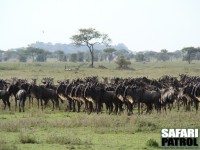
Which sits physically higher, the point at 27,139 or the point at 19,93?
the point at 19,93

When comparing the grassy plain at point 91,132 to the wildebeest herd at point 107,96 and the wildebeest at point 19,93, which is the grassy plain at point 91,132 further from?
the wildebeest at point 19,93

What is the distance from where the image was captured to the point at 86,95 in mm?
27234

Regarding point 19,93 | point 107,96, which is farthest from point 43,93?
point 107,96

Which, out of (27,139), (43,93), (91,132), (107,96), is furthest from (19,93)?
(27,139)

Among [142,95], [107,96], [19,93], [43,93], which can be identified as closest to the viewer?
[142,95]

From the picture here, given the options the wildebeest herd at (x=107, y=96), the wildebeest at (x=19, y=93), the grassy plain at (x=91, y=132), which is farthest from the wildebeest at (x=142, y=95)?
the wildebeest at (x=19, y=93)

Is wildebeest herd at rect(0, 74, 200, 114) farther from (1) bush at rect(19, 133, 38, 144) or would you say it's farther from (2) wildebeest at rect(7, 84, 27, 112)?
(1) bush at rect(19, 133, 38, 144)

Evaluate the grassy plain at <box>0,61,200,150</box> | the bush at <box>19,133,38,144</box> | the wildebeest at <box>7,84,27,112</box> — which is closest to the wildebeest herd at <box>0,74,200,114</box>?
the wildebeest at <box>7,84,27,112</box>

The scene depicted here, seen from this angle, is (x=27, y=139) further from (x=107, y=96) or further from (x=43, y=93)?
(x=43, y=93)

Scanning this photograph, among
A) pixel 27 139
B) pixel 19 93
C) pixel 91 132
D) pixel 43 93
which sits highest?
pixel 19 93

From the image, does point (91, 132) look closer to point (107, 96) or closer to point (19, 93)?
point (107, 96)

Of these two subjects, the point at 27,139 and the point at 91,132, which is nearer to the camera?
the point at 27,139

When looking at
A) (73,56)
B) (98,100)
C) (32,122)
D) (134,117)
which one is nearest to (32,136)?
(32,122)

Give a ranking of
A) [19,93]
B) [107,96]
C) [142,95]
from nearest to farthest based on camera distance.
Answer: [142,95] → [107,96] → [19,93]
